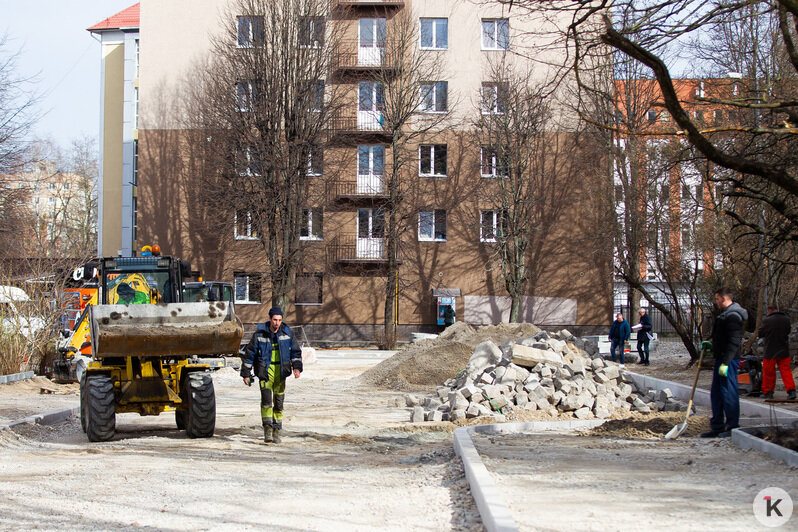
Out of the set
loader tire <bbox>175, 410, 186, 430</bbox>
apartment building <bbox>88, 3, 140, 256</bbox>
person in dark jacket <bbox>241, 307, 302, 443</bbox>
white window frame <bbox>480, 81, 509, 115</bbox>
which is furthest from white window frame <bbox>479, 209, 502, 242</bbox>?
person in dark jacket <bbox>241, 307, 302, 443</bbox>

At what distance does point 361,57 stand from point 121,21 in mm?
14608

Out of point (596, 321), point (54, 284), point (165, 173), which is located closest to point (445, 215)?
point (596, 321)

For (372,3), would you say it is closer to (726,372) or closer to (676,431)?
(676,431)

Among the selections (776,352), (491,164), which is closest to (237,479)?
(776,352)

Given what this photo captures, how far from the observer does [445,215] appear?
40.3 m

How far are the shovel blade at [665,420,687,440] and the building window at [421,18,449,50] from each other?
107 ft

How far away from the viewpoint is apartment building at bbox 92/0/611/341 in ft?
131

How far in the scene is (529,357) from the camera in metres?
15.6

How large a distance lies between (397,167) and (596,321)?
12.2m

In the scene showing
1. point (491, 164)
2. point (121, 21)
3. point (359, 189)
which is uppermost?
point (121, 21)

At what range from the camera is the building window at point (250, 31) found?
36.0 metres

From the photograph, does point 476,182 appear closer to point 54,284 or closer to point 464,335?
point 464,335

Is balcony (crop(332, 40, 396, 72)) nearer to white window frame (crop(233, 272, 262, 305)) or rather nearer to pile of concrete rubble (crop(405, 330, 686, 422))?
white window frame (crop(233, 272, 262, 305))

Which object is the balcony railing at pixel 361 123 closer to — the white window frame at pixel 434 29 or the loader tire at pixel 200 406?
the white window frame at pixel 434 29
